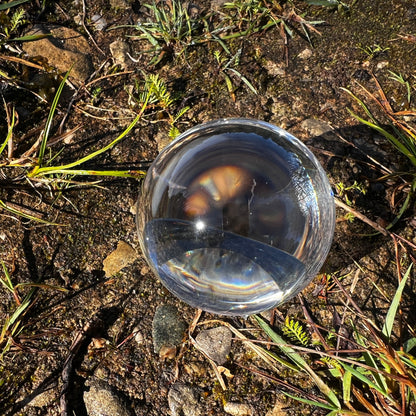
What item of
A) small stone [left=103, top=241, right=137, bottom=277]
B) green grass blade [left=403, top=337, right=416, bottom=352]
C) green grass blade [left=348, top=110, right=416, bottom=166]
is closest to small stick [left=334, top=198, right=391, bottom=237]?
green grass blade [left=348, top=110, right=416, bottom=166]

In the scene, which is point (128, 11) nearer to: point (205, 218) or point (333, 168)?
point (333, 168)

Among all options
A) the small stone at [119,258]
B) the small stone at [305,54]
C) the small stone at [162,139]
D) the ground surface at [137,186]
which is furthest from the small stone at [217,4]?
the small stone at [119,258]

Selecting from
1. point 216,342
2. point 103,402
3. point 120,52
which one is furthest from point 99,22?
point 103,402

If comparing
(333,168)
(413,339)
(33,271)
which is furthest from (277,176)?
(33,271)

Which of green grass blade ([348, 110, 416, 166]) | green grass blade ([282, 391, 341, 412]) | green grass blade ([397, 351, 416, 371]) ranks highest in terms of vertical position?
green grass blade ([348, 110, 416, 166])

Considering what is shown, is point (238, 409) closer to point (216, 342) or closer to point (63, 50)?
point (216, 342)

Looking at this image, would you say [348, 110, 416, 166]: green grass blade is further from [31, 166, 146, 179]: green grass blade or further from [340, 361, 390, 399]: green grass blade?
[31, 166, 146, 179]: green grass blade

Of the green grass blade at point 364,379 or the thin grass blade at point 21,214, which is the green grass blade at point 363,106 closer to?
the green grass blade at point 364,379
